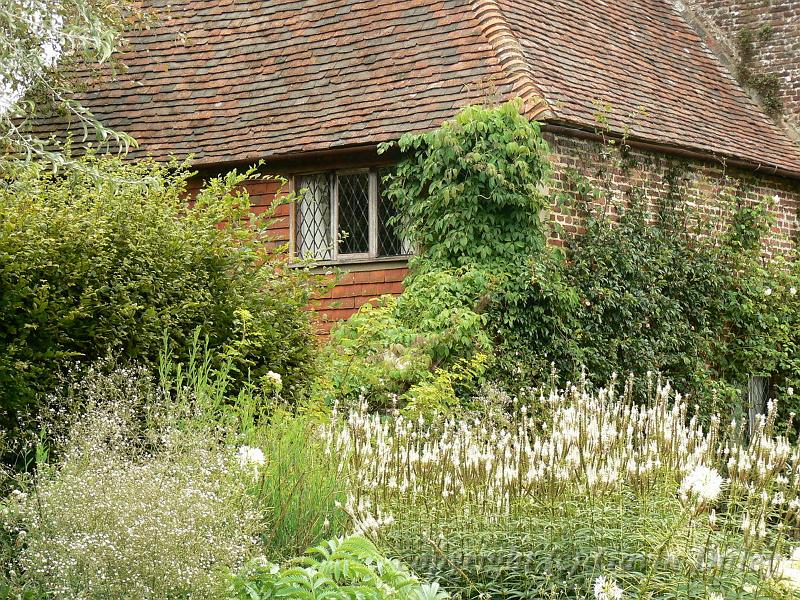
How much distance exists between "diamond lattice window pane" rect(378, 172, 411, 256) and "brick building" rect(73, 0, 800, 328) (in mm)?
20

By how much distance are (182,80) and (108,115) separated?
1142mm

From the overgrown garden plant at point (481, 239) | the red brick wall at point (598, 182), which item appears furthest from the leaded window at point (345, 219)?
the overgrown garden plant at point (481, 239)

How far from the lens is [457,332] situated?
41.8ft

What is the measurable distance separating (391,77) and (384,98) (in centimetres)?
39

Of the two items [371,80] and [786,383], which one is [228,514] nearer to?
[371,80]

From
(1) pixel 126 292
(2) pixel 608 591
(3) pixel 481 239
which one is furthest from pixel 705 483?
(3) pixel 481 239

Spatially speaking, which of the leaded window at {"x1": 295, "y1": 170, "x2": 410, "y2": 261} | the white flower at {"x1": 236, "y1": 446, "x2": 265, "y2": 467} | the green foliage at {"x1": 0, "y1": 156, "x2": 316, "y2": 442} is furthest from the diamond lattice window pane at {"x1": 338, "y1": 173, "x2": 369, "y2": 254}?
the white flower at {"x1": 236, "y1": 446, "x2": 265, "y2": 467}

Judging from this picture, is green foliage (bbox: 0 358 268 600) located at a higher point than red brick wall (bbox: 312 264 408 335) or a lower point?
lower

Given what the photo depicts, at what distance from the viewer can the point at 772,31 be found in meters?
19.9

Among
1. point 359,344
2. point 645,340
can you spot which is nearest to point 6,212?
point 359,344

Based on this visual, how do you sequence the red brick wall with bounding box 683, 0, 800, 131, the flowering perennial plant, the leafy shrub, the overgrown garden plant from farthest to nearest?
the red brick wall with bounding box 683, 0, 800, 131 < the overgrown garden plant < the leafy shrub < the flowering perennial plant

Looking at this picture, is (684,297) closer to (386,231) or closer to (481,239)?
(481,239)

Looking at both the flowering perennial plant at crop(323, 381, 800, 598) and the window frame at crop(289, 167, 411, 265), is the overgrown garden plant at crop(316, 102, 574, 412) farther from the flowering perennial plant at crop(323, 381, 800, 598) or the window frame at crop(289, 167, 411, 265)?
the flowering perennial plant at crop(323, 381, 800, 598)

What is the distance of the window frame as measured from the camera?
1514 centimetres
